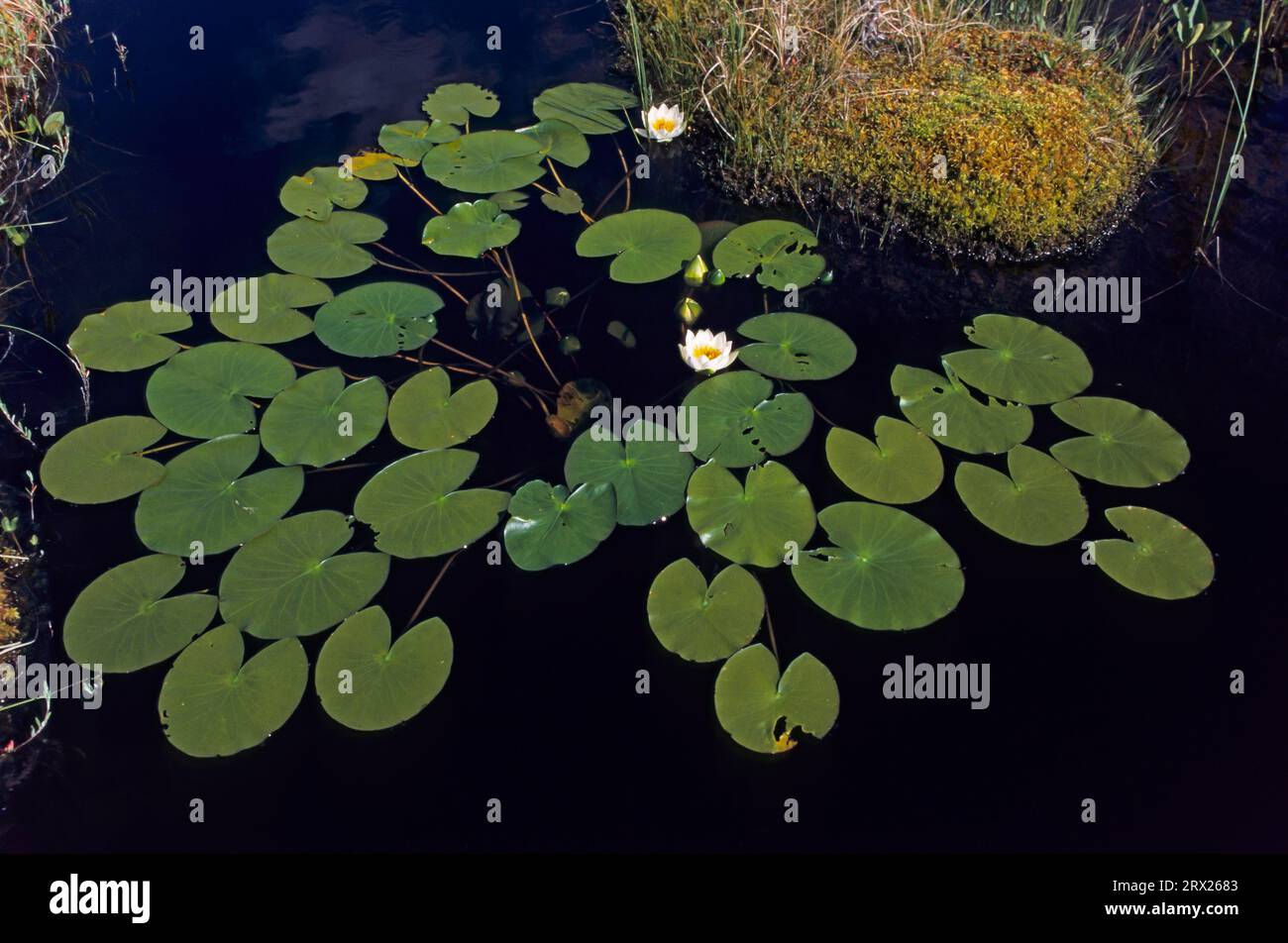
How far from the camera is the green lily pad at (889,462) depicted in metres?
2.98

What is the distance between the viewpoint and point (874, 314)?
3.65m

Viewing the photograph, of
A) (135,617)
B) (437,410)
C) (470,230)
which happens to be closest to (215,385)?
(437,410)

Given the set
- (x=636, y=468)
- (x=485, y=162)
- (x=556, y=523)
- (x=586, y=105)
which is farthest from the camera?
(x=586, y=105)

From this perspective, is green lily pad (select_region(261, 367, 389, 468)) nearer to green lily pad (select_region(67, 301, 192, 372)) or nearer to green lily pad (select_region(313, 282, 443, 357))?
green lily pad (select_region(313, 282, 443, 357))

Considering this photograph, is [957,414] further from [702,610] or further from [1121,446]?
[702,610]

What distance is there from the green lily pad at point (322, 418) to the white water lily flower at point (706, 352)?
1093mm

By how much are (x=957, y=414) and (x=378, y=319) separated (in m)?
2.17

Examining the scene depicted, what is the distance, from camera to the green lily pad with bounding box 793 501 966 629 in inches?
107

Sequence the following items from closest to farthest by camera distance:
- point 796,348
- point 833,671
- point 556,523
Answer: point 833,671, point 556,523, point 796,348

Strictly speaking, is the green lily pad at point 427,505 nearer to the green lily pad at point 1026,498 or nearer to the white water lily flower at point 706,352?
the white water lily flower at point 706,352

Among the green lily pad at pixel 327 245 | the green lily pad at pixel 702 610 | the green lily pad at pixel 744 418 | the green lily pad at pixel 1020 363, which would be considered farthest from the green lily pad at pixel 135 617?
the green lily pad at pixel 1020 363

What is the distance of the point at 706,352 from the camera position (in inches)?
129

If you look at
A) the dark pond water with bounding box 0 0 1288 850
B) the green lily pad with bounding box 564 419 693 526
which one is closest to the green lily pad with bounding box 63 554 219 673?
the dark pond water with bounding box 0 0 1288 850

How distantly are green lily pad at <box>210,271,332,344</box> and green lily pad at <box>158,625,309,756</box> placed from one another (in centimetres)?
129
